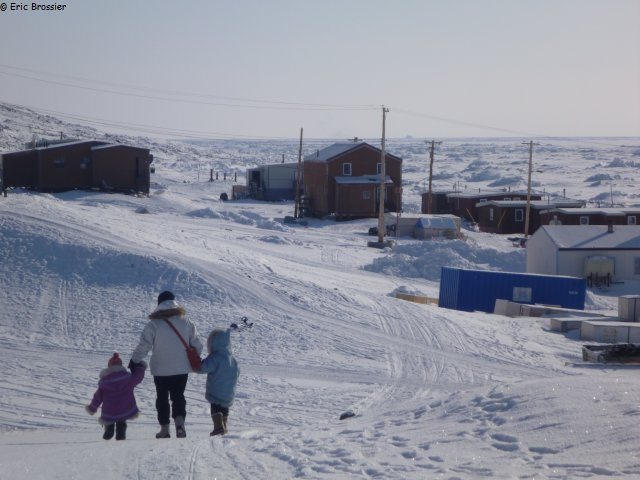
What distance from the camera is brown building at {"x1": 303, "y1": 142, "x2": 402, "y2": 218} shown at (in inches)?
2077

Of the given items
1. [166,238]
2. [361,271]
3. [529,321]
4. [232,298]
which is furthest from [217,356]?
[361,271]

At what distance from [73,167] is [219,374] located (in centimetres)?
4309

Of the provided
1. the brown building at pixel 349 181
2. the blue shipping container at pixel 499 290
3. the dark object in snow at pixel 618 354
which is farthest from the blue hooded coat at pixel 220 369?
the brown building at pixel 349 181

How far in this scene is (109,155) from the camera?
49.3 m

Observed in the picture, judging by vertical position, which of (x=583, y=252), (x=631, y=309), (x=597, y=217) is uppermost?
(x=597, y=217)

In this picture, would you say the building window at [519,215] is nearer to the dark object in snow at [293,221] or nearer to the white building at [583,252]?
the dark object in snow at [293,221]

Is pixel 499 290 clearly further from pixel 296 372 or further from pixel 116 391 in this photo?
pixel 116 391

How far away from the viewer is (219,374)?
25.6ft

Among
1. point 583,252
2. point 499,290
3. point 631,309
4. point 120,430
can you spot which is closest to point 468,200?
point 583,252

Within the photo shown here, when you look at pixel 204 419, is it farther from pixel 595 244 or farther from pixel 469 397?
pixel 595 244

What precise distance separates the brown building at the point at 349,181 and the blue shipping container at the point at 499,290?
2639 cm

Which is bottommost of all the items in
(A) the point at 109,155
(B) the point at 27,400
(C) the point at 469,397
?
(B) the point at 27,400

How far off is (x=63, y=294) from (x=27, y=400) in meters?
5.55

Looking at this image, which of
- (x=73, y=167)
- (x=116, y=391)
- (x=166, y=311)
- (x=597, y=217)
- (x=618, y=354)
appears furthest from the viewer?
(x=73, y=167)
